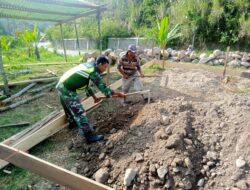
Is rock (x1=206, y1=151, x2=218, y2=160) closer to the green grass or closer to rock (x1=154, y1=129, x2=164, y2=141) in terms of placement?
rock (x1=154, y1=129, x2=164, y2=141)

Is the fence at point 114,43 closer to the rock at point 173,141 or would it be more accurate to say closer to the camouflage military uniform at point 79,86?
the camouflage military uniform at point 79,86

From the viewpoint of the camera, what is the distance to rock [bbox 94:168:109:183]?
2.90 metres

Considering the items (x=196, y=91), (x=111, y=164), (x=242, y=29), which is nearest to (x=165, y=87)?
(x=196, y=91)

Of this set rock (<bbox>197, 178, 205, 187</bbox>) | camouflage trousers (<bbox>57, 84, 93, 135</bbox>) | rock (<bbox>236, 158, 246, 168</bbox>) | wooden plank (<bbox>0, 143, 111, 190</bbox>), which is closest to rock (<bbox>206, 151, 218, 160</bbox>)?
rock (<bbox>236, 158, 246, 168</bbox>)

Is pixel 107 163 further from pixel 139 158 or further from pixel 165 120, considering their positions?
pixel 165 120

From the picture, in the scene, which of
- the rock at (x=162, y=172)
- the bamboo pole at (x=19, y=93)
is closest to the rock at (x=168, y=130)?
the rock at (x=162, y=172)

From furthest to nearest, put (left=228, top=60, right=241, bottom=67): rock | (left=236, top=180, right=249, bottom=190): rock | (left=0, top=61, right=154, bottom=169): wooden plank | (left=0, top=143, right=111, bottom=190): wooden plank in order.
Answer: (left=228, top=60, right=241, bottom=67): rock < (left=0, top=61, right=154, bottom=169): wooden plank < (left=236, top=180, right=249, bottom=190): rock < (left=0, top=143, right=111, bottom=190): wooden plank

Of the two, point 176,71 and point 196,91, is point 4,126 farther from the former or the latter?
point 176,71

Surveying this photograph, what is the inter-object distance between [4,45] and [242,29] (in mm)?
11094

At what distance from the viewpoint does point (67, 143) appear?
3.89m

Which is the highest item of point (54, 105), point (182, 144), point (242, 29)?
point (242, 29)

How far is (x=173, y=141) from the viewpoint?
3053 mm

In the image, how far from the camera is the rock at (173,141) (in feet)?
9.93

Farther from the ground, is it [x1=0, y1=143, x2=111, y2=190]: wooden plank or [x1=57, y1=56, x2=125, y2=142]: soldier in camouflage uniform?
[x1=57, y1=56, x2=125, y2=142]: soldier in camouflage uniform
